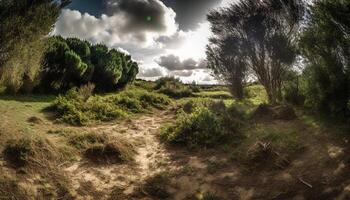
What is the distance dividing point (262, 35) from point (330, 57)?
8.13 meters

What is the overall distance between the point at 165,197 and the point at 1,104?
10.2 m

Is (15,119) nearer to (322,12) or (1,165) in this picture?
(1,165)

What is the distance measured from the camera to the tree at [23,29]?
420 inches

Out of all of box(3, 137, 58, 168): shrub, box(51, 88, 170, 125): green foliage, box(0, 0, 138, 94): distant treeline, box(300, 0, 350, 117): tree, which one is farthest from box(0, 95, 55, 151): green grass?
box(300, 0, 350, 117): tree

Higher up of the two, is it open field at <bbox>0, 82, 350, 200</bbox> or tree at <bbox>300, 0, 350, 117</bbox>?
tree at <bbox>300, 0, 350, 117</bbox>

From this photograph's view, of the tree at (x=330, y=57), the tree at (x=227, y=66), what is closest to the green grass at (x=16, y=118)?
the tree at (x=330, y=57)

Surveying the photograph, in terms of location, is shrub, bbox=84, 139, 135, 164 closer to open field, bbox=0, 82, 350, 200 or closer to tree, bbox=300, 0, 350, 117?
open field, bbox=0, 82, 350, 200

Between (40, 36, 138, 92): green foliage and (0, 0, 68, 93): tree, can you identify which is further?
(40, 36, 138, 92): green foliage

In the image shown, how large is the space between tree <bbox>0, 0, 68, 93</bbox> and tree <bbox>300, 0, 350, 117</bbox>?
31.5 ft

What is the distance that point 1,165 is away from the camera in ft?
22.3

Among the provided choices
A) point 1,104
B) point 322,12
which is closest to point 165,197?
point 322,12

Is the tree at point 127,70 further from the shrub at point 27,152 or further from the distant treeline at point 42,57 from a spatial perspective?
the shrub at point 27,152

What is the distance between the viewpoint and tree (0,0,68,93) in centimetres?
1068

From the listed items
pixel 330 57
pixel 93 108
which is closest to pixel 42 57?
pixel 93 108
